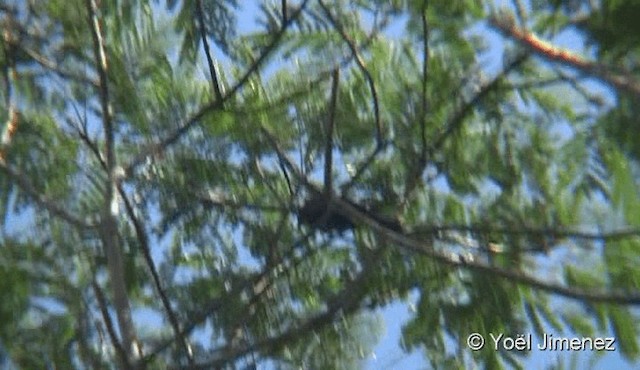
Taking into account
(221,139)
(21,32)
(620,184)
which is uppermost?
(21,32)

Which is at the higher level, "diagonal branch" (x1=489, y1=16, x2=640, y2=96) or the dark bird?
the dark bird

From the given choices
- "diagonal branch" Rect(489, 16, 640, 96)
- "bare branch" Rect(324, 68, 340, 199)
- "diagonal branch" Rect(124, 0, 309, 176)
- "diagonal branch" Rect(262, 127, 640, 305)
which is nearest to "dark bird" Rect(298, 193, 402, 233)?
"diagonal branch" Rect(262, 127, 640, 305)

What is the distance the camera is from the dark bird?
237cm

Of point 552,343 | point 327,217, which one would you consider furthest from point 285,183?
point 552,343

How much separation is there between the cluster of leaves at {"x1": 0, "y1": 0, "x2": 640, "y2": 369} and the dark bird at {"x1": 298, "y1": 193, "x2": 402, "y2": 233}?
0.03m

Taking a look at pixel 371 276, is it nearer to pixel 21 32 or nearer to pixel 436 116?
pixel 436 116

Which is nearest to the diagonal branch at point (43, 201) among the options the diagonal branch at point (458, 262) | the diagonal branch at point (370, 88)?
the diagonal branch at point (458, 262)

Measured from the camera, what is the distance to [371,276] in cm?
239

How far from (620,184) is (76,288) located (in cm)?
111

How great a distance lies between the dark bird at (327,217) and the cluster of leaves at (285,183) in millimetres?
30

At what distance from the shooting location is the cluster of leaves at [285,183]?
2.28 meters

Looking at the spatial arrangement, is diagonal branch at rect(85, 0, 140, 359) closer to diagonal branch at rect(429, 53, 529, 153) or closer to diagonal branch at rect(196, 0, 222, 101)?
diagonal branch at rect(196, 0, 222, 101)

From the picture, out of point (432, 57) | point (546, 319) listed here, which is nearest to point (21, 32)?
point (432, 57)

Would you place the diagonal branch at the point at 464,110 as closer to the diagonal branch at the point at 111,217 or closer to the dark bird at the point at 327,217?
the dark bird at the point at 327,217
